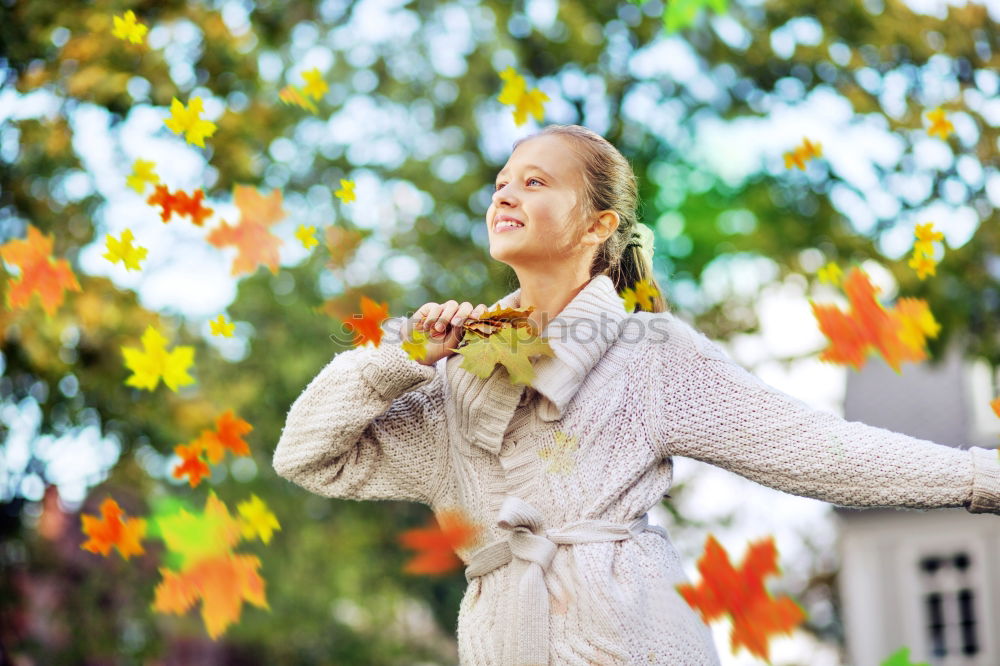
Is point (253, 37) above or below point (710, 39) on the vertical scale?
above

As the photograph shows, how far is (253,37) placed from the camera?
730 cm

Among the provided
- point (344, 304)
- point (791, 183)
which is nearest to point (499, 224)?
point (344, 304)

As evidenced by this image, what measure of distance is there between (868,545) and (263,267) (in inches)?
371

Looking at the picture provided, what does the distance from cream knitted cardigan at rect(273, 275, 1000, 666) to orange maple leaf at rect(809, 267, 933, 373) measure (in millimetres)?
642

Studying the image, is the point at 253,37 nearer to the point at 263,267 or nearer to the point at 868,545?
the point at 263,267

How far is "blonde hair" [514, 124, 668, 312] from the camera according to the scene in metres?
2.54

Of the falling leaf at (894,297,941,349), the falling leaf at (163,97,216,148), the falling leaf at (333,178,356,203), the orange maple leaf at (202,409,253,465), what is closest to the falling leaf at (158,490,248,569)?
the orange maple leaf at (202,409,253,465)

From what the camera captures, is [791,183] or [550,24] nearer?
[791,183]

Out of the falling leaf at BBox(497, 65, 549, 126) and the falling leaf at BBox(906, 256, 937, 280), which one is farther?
the falling leaf at BBox(497, 65, 549, 126)

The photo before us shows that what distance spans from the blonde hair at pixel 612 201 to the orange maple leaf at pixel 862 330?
51 centimetres

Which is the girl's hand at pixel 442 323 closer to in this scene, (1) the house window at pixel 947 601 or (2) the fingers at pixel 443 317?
(2) the fingers at pixel 443 317

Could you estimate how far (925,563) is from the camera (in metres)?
16.5

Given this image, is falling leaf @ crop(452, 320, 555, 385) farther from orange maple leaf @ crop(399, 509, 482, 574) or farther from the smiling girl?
orange maple leaf @ crop(399, 509, 482, 574)

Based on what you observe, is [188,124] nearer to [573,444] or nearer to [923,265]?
[573,444]
